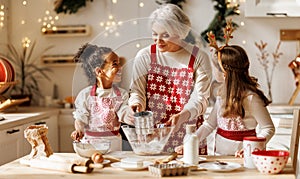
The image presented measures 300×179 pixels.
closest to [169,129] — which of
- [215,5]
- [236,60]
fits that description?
[236,60]

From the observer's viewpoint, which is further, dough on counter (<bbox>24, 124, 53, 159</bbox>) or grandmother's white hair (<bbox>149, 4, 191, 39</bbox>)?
grandmother's white hair (<bbox>149, 4, 191, 39</bbox>)

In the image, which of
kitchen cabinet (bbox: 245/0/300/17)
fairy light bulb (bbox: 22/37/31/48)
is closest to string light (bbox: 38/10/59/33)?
fairy light bulb (bbox: 22/37/31/48)

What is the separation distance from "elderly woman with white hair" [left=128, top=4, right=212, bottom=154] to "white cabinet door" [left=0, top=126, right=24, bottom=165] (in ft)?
4.12

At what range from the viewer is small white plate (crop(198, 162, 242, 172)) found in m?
2.24

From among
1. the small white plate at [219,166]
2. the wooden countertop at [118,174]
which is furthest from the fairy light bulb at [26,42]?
the small white plate at [219,166]

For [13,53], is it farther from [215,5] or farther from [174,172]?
[174,172]

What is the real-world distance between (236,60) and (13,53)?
2631 mm

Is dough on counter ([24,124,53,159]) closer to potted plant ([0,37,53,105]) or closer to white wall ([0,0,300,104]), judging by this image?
white wall ([0,0,300,104])

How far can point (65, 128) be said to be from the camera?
4.61m

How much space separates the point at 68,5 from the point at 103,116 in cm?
228

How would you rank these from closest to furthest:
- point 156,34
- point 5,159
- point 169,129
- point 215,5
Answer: point 169,129 < point 156,34 < point 5,159 < point 215,5

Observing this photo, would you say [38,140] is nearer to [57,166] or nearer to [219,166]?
[57,166]

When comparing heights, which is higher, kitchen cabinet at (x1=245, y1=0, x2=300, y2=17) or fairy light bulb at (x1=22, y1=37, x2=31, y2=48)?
kitchen cabinet at (x1=245, y1=0, x2=300, y2=17)

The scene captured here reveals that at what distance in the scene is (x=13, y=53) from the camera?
484cm
